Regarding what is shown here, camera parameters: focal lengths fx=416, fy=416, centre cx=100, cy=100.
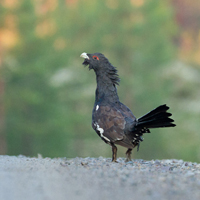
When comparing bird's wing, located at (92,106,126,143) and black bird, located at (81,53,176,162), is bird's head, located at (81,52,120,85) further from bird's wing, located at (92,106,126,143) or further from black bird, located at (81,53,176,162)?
bird's wing, located at (92,106,126,143)

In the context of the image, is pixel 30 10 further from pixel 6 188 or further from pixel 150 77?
pixel 6 188

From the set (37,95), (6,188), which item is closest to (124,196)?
(6,188)

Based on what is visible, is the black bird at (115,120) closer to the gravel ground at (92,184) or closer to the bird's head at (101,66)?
the bird's head at (101,66)

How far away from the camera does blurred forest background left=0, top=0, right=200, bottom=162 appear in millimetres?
22641

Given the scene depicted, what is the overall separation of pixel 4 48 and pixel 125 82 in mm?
7042

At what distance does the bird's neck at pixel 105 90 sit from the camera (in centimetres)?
746

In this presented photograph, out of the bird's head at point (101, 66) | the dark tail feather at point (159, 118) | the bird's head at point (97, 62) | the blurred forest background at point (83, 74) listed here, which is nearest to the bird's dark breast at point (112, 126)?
the dark tail feather at point (159, 118)

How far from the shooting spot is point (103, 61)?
7.63 meters

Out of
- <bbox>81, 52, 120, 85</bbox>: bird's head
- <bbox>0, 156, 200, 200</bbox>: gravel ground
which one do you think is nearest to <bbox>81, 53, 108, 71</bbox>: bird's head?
<bbox>81, 52, 120, 85</bbox>: bird's head

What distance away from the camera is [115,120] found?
23.0 ft

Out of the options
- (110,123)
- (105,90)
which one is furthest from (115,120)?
(105,90)

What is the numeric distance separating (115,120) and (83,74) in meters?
19.2

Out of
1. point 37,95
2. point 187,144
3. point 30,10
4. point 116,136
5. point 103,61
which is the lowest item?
point 116,136

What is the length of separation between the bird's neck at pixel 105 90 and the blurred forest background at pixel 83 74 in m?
14.9
